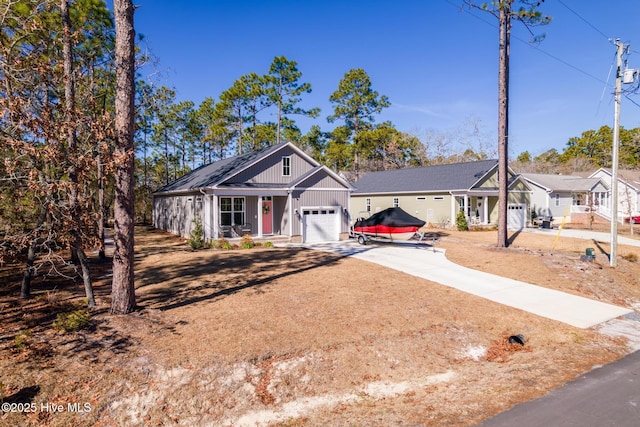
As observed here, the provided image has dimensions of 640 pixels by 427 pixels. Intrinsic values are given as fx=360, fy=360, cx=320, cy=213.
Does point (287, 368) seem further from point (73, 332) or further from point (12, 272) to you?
point (12, 272)

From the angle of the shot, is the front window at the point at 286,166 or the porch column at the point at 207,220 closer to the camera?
the porch column at the point at 207,220

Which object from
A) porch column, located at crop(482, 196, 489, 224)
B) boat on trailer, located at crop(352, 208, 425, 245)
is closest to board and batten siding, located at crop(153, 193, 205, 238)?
boat on trailer, located at crop(352, 208, 425, 245)

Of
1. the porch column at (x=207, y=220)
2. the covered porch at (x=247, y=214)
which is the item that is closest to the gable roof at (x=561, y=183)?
the covered porch at (x=247, y=214)

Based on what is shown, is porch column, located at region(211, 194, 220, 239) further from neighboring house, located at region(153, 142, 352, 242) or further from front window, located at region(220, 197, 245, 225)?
front window, located at region(220, 197, 245, 225)

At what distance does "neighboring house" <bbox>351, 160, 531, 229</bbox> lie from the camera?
29.4 meters

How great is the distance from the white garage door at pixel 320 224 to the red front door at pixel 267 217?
208 centimetres

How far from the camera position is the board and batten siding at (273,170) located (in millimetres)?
20734

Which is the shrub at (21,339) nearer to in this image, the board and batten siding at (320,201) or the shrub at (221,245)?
the shrub at (221,245)

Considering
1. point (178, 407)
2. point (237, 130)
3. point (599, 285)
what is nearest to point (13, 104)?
point (178, 407)

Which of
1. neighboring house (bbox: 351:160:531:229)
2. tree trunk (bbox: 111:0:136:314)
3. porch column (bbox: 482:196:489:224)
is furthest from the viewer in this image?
porch column (bbox: 482:196:489:224)

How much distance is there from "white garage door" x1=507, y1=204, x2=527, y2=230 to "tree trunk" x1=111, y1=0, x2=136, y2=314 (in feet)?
99.1

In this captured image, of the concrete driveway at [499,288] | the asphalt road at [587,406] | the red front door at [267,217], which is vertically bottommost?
the asphalt road at [587,406]

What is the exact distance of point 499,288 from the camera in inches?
438

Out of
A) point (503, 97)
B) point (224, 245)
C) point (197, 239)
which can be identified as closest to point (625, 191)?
point (503, 97)
